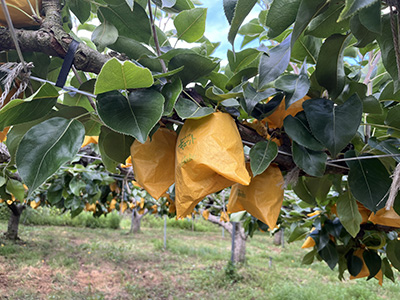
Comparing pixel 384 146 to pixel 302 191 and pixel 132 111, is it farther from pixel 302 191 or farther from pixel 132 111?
pixel 132 111

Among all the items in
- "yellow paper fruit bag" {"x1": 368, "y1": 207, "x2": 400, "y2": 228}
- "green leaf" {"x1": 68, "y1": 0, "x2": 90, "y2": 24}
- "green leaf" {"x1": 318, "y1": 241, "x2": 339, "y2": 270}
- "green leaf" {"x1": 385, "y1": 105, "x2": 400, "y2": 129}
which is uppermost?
"green leaf" {"x1": 68, "y1": 0, "x2": 90, "y2": 24}

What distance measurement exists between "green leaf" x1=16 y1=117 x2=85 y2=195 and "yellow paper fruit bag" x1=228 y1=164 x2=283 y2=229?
0.95ft

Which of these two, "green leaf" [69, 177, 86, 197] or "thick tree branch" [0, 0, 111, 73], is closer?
"thick tree branch" [0, 0, 111, 73]

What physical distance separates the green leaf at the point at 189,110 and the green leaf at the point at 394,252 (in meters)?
1.02

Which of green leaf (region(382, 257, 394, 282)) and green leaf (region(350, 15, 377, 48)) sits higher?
green leaf (region(350, 15, 377, 48))

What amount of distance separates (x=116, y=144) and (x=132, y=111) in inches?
5.5

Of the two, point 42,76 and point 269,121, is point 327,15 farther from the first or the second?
point 42,76

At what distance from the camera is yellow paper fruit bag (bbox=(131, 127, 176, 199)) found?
0.48m

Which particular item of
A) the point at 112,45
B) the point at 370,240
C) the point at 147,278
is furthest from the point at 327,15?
the point at 147,278

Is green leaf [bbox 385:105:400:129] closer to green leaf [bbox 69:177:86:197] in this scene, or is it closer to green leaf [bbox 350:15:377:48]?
green leaf [bbox 350:15:377:48]

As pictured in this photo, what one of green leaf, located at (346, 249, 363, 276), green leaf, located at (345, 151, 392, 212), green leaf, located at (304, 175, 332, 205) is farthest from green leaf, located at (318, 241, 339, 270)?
green leaf, located at (345, 151, 392, 212)

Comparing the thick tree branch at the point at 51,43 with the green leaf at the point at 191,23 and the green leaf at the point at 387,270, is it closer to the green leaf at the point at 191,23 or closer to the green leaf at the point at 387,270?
the green leaf at the point at 191,23

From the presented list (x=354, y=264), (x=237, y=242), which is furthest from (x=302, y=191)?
(x=237, y=242)

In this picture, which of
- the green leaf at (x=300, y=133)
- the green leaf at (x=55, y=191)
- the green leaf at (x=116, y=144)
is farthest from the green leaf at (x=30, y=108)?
the green leaf at (x=55, y=191)
